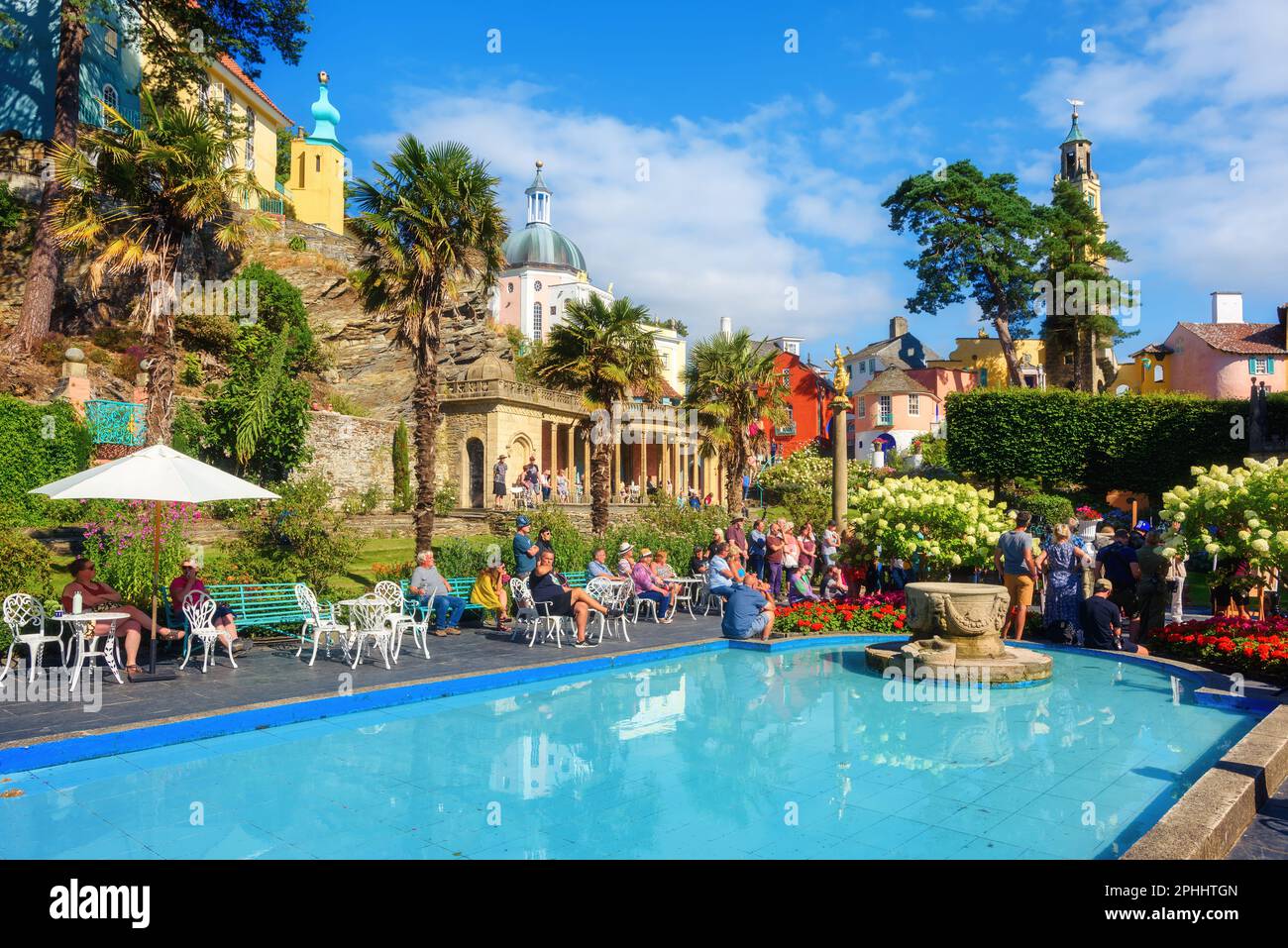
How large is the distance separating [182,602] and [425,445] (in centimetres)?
752

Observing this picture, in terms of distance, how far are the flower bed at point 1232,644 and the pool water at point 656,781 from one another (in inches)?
43.7

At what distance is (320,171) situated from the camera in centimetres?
5262

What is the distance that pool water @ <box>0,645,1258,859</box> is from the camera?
5371mm

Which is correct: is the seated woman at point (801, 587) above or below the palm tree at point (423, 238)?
below

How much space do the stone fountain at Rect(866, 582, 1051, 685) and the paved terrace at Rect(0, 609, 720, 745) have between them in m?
3.52

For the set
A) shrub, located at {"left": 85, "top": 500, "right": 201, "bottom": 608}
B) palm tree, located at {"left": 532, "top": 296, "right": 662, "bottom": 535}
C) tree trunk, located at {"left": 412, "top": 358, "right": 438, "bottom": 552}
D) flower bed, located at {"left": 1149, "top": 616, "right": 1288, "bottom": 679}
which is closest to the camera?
flower bed, located at {"left": 1149, "top": 616, "right": 1288, "bottom": 679}

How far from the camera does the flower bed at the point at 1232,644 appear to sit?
33.0 ft

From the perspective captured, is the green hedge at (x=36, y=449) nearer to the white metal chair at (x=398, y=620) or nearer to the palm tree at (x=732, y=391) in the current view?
the white metal chair at (x=398, y=620)

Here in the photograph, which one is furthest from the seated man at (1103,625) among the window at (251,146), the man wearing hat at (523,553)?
the window at (251,146)

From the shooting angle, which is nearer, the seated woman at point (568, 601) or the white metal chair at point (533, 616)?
the seated woman at point (568, 601)

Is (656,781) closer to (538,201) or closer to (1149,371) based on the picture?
(1149,371)

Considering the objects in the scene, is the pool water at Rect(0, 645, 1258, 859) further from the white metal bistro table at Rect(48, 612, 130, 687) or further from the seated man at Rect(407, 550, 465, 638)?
the seated man at Rect(407, 550, 465, 638)

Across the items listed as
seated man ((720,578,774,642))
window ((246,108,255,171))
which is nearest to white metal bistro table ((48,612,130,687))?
seated man ((720,578,774,642))
